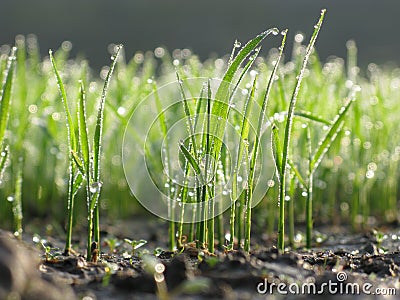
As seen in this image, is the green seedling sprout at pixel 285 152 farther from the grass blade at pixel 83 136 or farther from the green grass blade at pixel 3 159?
the green grass blade at pixel 3 159

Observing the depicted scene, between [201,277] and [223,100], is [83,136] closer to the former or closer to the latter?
[223,100]

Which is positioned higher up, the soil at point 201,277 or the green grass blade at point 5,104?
the green grass blade at point 5,104

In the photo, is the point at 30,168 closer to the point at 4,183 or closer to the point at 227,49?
the point at 4,183

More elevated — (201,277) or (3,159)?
(3,159)

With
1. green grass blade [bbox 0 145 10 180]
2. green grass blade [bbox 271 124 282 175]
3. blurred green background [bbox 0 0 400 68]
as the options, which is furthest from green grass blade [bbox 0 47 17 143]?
blurred green background [bbox 0 0 400 68]

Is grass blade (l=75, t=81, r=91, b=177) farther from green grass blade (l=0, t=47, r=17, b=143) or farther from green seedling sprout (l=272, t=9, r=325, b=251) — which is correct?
green seedling sprout (l=272, t=9, r=325, b=251)

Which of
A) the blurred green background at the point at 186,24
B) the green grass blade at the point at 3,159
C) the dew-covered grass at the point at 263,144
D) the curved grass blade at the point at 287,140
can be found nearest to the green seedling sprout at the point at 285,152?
the curved grass blade at the point at 287,140

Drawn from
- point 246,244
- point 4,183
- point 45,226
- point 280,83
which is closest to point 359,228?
point 280,83

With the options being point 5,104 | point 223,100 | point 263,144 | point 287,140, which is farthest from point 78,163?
point 263,144
